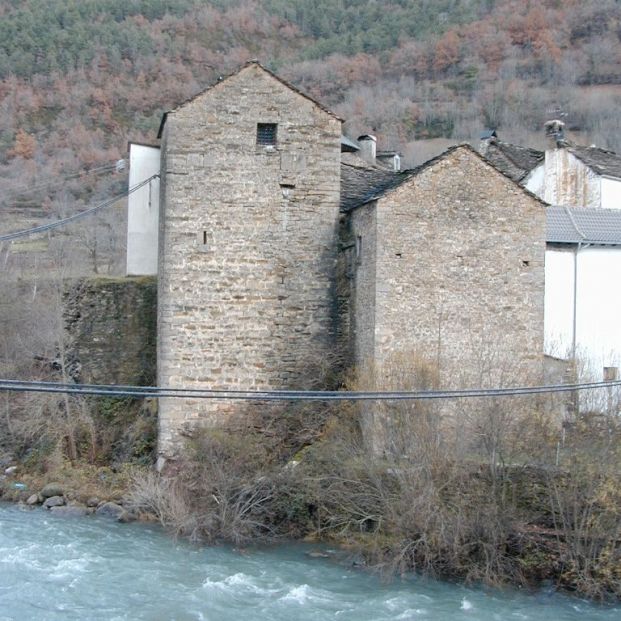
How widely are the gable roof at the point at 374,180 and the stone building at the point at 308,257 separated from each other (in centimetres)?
8

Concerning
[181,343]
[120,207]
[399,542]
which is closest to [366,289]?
[181,343]

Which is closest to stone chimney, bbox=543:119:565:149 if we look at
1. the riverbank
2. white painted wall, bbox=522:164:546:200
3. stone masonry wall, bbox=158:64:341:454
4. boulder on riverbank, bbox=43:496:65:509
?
white painted wall, bbox=522:164:546:200

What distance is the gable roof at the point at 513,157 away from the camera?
33.6 m

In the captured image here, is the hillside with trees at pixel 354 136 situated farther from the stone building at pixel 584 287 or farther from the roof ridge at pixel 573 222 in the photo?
the roof ridge at pixel 573 222

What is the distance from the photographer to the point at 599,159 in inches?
1321

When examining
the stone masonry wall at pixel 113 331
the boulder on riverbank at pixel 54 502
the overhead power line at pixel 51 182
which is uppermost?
the overhead power line at pixel 51 182

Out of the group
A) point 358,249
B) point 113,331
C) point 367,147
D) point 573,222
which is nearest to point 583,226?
point 573,222

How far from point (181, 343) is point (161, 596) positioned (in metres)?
6.82

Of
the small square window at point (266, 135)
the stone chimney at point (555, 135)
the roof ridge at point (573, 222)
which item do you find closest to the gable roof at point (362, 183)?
the small square window at point (266, 135)

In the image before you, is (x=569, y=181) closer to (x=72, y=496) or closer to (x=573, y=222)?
(x=573, y=222)

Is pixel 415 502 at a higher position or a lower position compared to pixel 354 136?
lower

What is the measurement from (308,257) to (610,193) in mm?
14225

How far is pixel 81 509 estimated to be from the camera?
2194 cm

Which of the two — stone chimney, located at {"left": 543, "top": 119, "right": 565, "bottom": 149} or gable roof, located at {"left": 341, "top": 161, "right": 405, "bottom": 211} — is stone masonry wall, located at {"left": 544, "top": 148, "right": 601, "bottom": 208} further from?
gable roof, located at {"left": 341, "top": 161, "right": 405, "bottom": 211}
